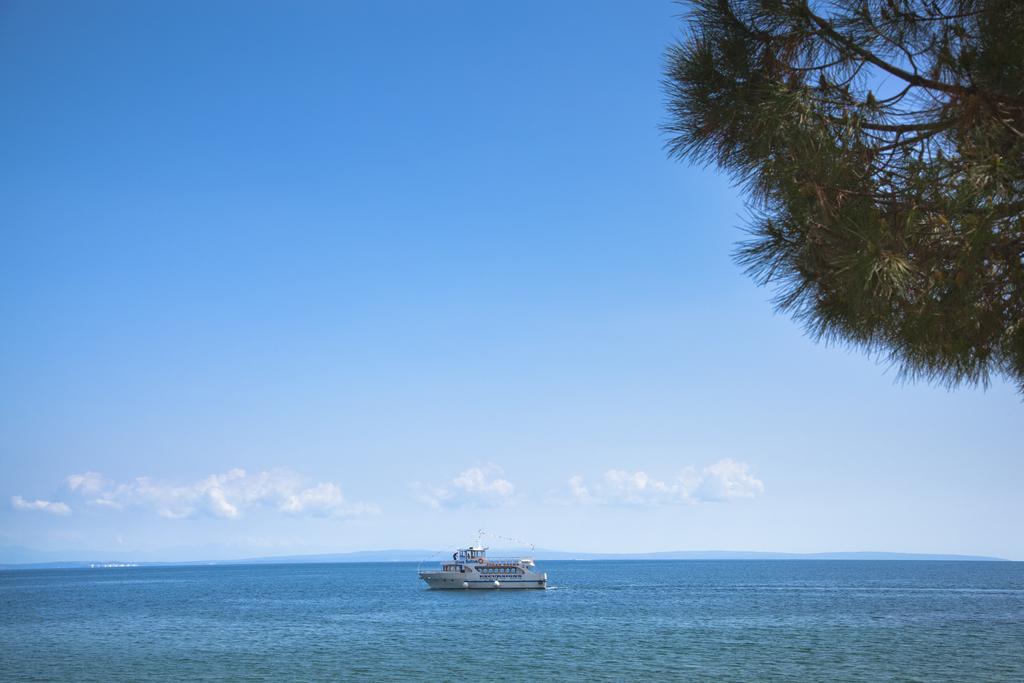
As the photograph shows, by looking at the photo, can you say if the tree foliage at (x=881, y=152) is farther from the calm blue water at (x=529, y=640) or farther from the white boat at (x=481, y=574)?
the white boat at (x=481, y=574)

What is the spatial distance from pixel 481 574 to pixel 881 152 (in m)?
79.0

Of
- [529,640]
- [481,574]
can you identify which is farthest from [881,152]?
[481,574]

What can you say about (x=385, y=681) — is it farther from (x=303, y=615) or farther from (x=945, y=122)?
(x=303, y=615)

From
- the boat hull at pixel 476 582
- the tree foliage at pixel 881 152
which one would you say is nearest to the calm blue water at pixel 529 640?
the boat hull at pixel 476 582

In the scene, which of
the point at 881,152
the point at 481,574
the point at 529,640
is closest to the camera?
Result: the point at 881,152

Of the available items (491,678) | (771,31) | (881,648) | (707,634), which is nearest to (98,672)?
(491,678)

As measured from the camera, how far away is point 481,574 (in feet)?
268

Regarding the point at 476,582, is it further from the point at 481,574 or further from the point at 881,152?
the point at 881,152

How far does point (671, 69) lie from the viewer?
7461mm

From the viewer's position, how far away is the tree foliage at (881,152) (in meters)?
6.07

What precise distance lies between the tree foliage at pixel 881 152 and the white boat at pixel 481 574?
254 ft

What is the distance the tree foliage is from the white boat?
77557mm

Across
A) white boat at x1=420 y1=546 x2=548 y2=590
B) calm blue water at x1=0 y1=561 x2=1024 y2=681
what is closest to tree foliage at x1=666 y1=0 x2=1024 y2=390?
calm blue water at x1=0 y1=561 x2=1024 y2=681

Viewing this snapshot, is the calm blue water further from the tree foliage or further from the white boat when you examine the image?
the tree foliage
